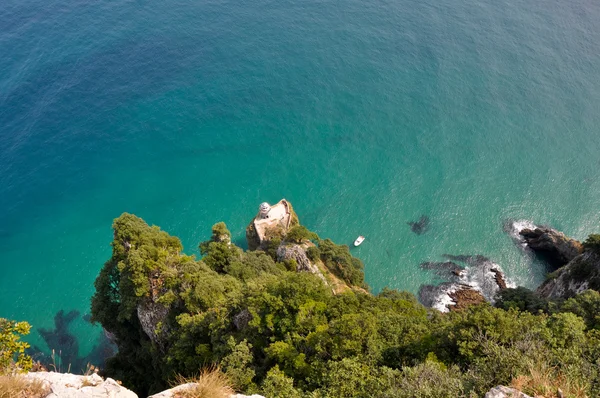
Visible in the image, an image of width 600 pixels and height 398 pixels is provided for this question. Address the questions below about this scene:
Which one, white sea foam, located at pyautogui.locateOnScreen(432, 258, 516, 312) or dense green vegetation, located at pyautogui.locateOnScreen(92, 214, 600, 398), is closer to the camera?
dense green vegetation, located at pyautogui.locateOnScreen(92, 214, 600, 398)

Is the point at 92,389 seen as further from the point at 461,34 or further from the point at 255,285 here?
the point at 461,34

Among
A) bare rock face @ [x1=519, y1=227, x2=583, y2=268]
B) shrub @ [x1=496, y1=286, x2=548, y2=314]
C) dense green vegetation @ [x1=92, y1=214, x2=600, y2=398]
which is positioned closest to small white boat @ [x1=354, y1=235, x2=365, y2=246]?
dense green vegetation @ [x1=92, y1=214, x2=600, y2=398]

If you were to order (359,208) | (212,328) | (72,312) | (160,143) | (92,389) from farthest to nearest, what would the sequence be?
(160,143) < (359,208) < (72,312) < (212,328) < (92,389)

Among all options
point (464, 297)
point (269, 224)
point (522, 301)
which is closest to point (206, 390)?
point (522, 301)

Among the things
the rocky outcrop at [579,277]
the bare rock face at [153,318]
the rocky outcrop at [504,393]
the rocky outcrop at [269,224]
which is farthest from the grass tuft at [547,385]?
the rocky outcrop at [269,224]

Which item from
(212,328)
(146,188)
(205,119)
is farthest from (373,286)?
(205,119)

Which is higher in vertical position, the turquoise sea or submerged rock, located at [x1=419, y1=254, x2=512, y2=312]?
the turquoise sea

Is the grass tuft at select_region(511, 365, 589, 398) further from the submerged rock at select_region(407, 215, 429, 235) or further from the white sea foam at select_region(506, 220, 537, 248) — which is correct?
the white sea foam at select_region(506, 220, 537, 248)
